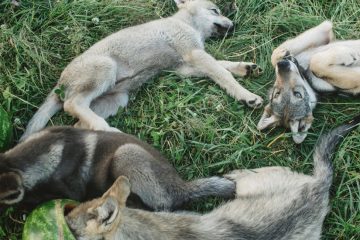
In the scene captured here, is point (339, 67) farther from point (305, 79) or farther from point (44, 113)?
point (44, 113)

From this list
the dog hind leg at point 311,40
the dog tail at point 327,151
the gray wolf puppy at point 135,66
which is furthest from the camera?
the dog hind leg at point 311,40

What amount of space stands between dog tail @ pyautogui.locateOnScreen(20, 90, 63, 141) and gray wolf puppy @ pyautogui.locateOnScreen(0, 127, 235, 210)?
0.49 meters

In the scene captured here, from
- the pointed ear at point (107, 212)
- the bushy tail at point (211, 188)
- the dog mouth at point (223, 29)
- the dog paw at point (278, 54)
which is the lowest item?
the bushy tail at point (211, 188)

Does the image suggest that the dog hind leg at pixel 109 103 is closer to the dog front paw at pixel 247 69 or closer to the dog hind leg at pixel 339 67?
the dog front paw at pixel 247 69

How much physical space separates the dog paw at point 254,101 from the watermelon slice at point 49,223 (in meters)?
2.19

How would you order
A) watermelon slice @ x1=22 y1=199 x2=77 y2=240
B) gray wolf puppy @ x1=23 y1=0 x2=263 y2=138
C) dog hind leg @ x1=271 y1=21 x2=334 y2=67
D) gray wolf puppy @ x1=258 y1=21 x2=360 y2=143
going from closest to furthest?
1. watermelon slice @ x1=22 y1=199 x2=77 y2=240
2. gray wolf puppy @ x1=258 y1=21 x2=360 y2=143
3. gray wolf puppy @ x1=23 y1=0 x2=263 y2=138
4. dog hind leg @ x1=271 y1=21 x2=334 y2=67

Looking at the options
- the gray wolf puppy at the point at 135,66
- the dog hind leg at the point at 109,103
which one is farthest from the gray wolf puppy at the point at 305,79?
the dog hind leg at the point at 109,103

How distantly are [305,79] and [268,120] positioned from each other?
66 centimetres

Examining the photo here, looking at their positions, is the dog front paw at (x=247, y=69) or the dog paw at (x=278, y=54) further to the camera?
the dog front paw at (x=247, y=69)

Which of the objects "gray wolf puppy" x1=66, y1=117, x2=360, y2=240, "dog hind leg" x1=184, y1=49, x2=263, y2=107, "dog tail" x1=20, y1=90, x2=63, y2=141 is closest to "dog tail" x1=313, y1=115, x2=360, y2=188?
"gray wolf puppy" x1=66, y1=117, x2=360, y2=240

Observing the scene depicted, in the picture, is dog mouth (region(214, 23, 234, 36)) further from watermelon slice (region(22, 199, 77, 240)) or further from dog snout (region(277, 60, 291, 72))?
watermelon slice (region(22, 199, 77, 240))

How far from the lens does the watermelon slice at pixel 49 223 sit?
13.5 feet

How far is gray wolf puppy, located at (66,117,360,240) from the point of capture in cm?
395

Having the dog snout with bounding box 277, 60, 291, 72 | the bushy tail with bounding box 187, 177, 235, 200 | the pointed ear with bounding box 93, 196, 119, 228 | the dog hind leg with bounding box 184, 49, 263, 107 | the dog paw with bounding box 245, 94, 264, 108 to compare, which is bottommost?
the bushy tail with bounding box 187, 177, 235, 200
